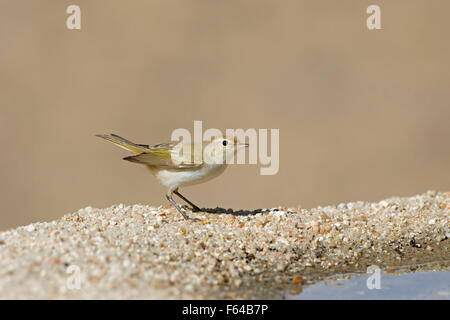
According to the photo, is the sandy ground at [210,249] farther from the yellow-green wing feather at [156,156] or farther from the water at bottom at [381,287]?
the yellow-green wing feather at [156,156]

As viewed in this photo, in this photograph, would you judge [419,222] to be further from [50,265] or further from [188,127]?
[188,127]

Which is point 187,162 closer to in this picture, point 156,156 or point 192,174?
point 192,174

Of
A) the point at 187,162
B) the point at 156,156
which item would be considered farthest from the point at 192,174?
the point at 156,156

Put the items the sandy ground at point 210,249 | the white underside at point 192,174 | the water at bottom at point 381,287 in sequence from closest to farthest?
the sandy ground at point 210,249 → the water at bottom at point 381,287 → the white underside at point 192,174

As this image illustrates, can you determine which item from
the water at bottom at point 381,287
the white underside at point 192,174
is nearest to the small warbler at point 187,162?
the white underside at point 192,174

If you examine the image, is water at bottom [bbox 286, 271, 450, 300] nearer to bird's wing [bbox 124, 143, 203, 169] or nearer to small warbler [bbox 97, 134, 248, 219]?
small warbler [bbox 97, 134, 248, 219]

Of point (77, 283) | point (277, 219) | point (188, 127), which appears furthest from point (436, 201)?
point (188, 127)

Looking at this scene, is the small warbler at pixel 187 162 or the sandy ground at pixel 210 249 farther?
the small warbler at pixel 187 162
